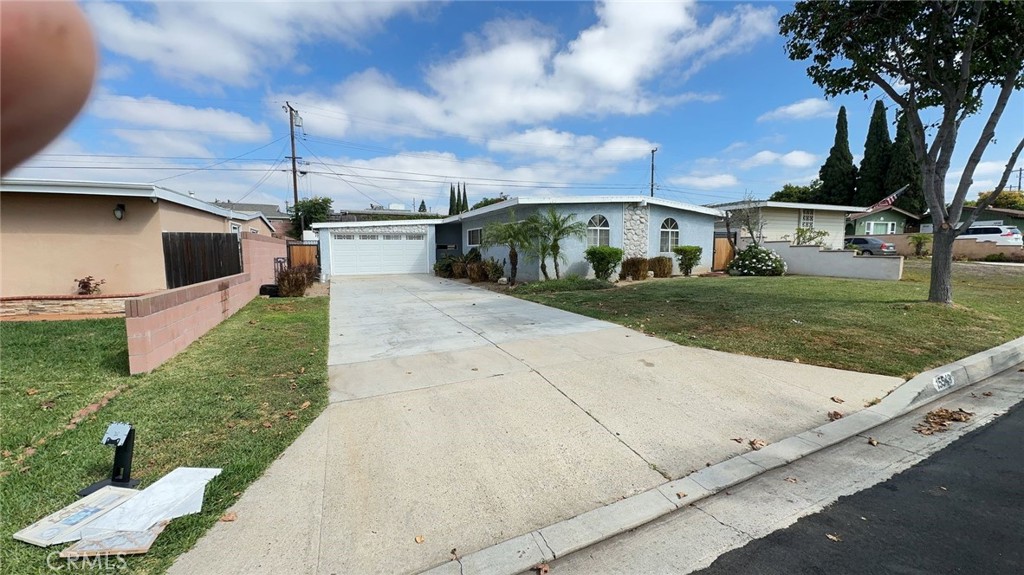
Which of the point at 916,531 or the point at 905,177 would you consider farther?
the point at 905,177

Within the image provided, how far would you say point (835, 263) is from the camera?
55.0ft

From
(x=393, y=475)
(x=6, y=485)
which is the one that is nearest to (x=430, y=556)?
(x=393, y=475)

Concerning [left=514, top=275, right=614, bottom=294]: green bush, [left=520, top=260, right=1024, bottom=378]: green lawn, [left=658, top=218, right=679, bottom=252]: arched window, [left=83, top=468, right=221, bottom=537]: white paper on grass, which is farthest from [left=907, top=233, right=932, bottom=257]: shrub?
[left=83, top=468, right=221, bottom=537]: white paper on grass

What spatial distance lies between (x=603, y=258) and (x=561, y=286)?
7.30ft

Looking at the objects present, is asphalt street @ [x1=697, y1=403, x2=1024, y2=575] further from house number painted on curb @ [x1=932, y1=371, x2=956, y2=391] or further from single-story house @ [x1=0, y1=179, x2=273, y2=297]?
single-story house @ [x1=0, y1=179, x2=273, y2=297]

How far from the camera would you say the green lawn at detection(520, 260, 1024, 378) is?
6004 mm

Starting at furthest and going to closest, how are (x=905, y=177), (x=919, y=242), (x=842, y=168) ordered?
(x=842, y=168)
(x=905, y=177)
(x=919, y=242)

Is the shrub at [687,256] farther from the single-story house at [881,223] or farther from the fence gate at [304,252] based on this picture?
the single-story house at [881,223]

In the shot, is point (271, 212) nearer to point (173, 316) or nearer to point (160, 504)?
point (173, 316)

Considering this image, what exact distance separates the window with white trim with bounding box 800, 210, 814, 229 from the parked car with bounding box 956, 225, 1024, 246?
6.43 metres

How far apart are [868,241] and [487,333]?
25.8m

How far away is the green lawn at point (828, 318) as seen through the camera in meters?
6.00

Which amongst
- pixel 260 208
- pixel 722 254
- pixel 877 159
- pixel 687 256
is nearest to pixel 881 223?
pixel 877 159

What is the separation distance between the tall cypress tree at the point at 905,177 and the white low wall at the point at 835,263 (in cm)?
1849
